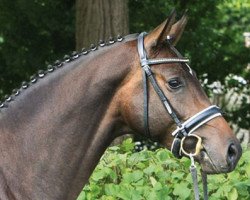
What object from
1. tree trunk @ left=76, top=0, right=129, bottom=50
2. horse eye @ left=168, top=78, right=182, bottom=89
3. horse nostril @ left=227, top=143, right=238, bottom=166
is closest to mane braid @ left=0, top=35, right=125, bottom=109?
horse eye @ left=168, top=78, right=182, bottom=89

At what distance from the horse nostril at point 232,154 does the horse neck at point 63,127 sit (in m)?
0.57

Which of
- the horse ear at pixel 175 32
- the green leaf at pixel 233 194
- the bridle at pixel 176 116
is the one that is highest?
the horse ear at pixel 175 32

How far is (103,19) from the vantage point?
28.8 ft

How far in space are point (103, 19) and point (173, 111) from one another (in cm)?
503

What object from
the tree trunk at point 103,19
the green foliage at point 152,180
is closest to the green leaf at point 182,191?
the green foliage at point 152,180

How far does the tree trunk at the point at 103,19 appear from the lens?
28.8 ft

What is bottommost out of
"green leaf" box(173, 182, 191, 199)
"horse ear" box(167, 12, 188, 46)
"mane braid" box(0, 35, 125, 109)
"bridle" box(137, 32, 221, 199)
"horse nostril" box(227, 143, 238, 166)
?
"green leaf" box(173, 182, 191, 199)

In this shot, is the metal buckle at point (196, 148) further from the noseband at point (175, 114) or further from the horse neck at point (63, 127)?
the horse neck at point (63, 127)

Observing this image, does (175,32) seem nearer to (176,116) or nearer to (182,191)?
(176,116)

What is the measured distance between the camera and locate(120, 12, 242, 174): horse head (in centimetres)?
386

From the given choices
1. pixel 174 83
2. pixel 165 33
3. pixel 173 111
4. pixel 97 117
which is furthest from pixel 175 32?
pixel 97 117

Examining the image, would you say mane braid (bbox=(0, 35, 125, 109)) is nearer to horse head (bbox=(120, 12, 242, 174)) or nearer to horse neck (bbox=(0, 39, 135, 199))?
horse neck (bbox=(0, 39, 135, 199))

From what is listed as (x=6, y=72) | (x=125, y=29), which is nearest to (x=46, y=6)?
(x=6, y=72)

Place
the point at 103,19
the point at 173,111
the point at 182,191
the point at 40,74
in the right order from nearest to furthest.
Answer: the point at 173,111, the point at 40,74, the point at 182,191, the point at 103,19
